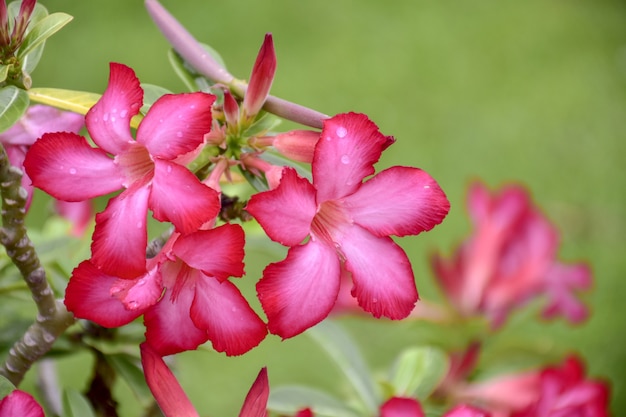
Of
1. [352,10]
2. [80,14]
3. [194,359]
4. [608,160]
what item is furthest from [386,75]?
[194,359]

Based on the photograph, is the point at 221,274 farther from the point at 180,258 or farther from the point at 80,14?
the point at 80,14

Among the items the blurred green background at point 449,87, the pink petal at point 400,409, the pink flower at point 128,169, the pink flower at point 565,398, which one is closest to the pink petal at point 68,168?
the pink flower at point 128,169

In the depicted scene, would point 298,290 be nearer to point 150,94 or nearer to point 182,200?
point 182,200

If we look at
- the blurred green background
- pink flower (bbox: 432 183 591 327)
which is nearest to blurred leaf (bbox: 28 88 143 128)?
pink flower (bbox: 432 183 591 327)

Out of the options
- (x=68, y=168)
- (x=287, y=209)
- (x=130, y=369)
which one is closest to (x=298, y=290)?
(x=287, y=209)

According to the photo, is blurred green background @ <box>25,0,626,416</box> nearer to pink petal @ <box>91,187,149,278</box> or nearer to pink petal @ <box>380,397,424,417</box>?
pink petal @ <box>380,397,424,417</box>
